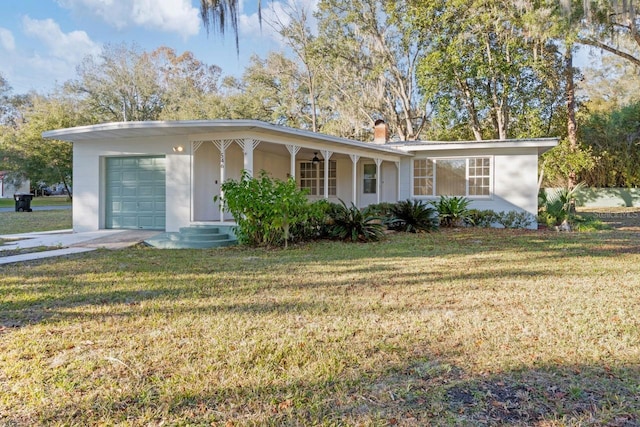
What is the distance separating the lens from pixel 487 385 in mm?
2689

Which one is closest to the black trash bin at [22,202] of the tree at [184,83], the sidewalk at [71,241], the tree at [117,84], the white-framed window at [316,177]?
the sidewalk at [71,241]

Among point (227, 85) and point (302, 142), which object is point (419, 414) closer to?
point (302, 142)

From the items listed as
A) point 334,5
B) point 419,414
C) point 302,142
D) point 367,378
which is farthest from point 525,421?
point 334,5

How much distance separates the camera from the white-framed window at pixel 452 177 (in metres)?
13.9

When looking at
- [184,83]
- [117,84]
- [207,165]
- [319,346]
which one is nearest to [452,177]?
[207,165]

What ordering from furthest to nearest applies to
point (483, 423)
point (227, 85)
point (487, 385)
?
point (227, 85) < point (487, 385) < point (483, 423)

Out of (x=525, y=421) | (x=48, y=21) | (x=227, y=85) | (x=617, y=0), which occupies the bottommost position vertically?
(x=525, y=421)

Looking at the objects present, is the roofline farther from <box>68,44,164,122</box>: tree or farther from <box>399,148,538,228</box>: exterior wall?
<box>68,44,164,122</box>: tree

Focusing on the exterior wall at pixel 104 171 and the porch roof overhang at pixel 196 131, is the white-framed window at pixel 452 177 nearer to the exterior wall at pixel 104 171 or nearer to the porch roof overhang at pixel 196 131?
the porch roof overhang at pixel 196 131

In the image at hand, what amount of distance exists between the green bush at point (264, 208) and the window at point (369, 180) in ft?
23.0

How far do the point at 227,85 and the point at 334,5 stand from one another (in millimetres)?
12743

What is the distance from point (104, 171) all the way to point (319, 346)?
9777 mm

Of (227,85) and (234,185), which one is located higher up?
(227,85)

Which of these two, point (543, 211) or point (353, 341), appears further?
point (543, 211)
